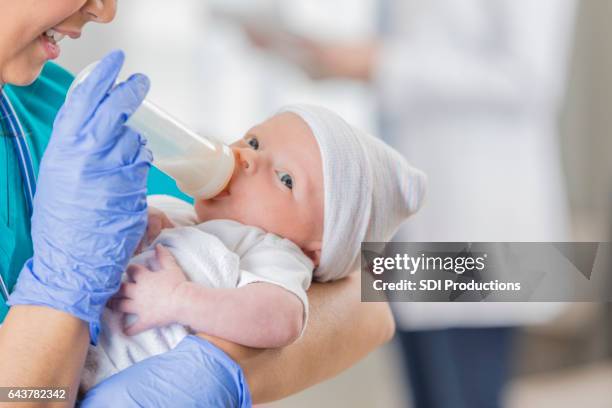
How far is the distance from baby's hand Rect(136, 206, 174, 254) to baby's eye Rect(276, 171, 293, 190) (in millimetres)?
168

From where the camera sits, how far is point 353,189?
1.38 meters

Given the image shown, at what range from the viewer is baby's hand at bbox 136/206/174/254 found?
1255 mm

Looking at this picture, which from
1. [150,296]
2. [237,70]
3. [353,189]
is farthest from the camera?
[237,70]

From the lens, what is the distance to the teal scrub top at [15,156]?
1251 millimetres

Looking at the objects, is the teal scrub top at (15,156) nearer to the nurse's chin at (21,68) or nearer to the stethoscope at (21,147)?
the stethoscope at (21,147)

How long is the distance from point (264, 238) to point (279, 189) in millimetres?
85

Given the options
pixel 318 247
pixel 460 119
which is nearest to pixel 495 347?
pixel 460 119

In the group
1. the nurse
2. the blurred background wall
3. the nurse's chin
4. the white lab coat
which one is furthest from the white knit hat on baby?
the blurred background wall

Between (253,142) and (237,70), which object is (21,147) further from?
(237,70)

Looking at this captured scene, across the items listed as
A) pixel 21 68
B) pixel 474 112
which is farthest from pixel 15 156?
pixel 474 112

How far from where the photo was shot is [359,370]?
11.9ft

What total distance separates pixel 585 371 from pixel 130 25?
282 cm

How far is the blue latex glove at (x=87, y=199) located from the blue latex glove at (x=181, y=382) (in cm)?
7

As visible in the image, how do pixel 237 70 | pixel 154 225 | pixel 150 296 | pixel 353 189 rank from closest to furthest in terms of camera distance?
pixel 150 296 → pixel 154 225 → pixel 353 189 → pixel 237 70
